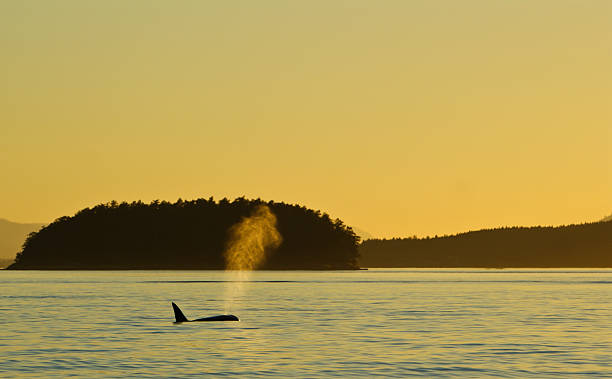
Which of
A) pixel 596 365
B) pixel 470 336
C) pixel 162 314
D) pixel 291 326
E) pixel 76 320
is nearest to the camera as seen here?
pixel 596 365

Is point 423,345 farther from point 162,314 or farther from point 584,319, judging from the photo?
point 162,314

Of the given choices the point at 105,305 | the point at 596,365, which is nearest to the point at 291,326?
the point at 596,365

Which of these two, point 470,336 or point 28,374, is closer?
point 28,374

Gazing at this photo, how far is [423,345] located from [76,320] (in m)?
29.9

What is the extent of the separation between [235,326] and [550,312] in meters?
28.7

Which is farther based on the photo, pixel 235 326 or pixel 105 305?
pixel 105 305

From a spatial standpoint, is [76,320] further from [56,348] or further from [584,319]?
[584,319]

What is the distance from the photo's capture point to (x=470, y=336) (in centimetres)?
6022

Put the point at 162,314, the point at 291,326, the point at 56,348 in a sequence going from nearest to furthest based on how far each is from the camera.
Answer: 1. the point at 56,348
2. the point at 291,326
3. the point at 162,314

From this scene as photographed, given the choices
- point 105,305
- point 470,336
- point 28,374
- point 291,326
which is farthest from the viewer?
point 105,305

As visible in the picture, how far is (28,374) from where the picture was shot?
4322 centimetres

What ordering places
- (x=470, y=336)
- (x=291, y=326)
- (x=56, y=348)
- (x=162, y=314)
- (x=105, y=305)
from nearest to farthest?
(x=56, y=348), (x=470, y=336), (x=291, y=326), (x=162, y=314), (x=105, y=305)

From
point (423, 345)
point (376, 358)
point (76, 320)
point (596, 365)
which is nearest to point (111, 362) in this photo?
point (376, 358)

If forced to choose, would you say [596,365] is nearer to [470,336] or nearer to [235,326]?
[470,336]
